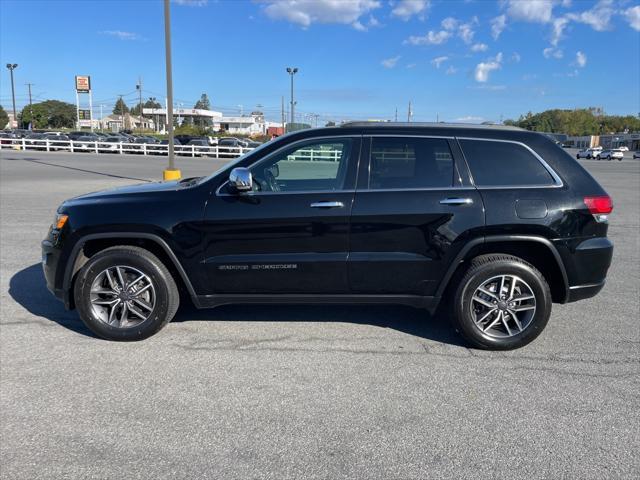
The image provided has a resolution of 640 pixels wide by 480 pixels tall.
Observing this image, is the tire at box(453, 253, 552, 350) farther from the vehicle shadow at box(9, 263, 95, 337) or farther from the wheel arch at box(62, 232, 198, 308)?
the vehicle shadow at box(9, 263, 95, 337)

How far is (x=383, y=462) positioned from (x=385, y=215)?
1.91 meters

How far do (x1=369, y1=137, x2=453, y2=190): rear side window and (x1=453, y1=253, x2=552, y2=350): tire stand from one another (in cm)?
80

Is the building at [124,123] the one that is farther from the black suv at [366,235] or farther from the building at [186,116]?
the black suv at [366,235]

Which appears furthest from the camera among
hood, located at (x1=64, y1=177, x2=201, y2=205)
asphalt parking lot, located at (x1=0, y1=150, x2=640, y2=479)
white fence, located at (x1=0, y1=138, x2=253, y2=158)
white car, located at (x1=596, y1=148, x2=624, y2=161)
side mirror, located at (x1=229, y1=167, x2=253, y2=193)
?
white car, located at (x1=596, y1=148, x2=624, y2=161)

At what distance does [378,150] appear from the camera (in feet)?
13.4

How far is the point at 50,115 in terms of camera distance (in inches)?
4811

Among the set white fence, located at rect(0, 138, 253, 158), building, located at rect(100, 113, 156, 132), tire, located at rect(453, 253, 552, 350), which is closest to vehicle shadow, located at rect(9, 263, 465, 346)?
tire, located at rect(453, 253, 552, 350)

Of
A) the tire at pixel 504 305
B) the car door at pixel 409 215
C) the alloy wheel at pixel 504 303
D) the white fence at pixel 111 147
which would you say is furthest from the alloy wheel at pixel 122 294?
the white fence at pixel 111 147

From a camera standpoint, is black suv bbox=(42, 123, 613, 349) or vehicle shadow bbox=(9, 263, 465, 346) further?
vehicle shadow bbox=(9, 263, 465, 346)

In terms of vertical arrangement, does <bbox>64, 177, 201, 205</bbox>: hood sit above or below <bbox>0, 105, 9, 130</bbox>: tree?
below

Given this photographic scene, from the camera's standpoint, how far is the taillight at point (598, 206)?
401 centimetres

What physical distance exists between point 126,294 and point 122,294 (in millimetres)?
34

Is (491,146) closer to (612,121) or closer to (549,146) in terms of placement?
(549,146)

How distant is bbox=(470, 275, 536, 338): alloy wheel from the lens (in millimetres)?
4048
